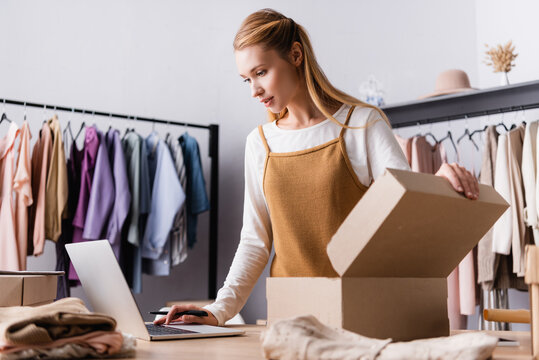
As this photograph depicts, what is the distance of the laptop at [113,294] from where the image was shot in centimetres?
91

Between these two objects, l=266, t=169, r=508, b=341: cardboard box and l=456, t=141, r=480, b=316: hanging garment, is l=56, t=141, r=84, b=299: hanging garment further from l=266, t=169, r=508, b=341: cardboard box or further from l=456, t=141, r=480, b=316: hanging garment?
l=266, t=169, r=508, b=341: cardboard box

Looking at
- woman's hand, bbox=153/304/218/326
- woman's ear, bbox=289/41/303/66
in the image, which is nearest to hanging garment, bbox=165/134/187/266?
woman's ear, bbox=289/41/303/66

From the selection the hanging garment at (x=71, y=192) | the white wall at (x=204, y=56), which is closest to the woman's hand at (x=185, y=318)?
the hanging garment at (x=71, y=192)

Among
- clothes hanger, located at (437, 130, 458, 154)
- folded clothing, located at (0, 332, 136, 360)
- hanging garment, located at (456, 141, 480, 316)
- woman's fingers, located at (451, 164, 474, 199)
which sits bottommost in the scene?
hanging garment, located at (456, 141, 480, 316)

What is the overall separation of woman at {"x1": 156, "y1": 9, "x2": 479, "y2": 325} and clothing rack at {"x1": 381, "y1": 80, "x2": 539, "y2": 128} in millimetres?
1714

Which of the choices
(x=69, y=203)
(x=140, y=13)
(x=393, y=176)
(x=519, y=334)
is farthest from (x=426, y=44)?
(x=393, y=176)

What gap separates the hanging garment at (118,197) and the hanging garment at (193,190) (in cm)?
46

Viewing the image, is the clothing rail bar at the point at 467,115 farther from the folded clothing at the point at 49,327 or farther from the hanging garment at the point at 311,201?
the folded clothing at the point at 49,327

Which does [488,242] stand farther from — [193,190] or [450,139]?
[193,190]

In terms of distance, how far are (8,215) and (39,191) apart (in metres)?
0.20

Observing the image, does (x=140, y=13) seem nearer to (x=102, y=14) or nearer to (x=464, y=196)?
(x=102, y=14)

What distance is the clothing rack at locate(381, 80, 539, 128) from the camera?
9.18 ft

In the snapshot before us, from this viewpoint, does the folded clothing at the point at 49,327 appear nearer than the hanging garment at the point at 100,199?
Yes

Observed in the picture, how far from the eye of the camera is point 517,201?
105 inches
